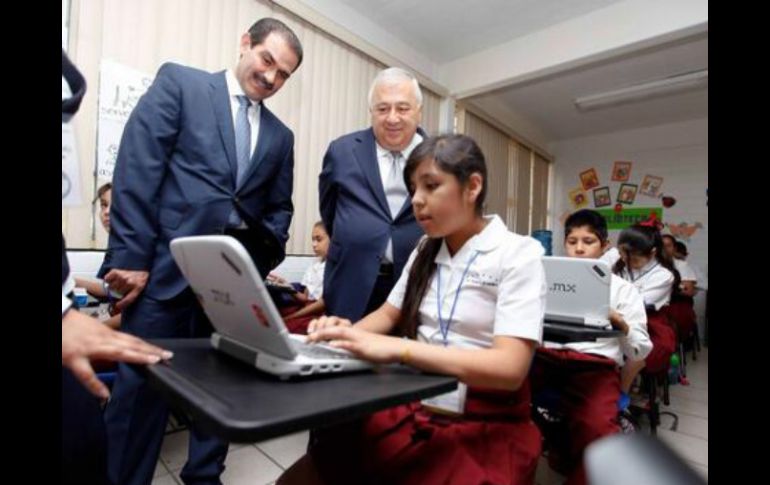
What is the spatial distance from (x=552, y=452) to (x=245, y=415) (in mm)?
1978

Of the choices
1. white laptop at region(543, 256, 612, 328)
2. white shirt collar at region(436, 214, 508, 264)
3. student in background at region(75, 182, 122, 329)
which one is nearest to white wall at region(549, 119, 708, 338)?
white laptop at region(543, 256, 612, 328)

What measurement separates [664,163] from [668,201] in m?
0.54

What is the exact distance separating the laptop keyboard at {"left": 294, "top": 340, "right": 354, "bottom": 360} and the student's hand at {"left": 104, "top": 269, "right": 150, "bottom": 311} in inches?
30.3

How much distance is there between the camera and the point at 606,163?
252 inches

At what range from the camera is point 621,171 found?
6.29 metres

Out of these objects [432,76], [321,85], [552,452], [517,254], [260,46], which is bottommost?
[552,452]

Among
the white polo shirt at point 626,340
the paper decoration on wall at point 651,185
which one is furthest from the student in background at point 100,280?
the paper decoration on wall at point 651,185

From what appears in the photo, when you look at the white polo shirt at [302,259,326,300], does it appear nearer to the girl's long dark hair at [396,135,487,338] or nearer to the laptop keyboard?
the girl's long dark hair at [396,135,487,338]

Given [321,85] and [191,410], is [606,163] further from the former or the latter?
[191,410]

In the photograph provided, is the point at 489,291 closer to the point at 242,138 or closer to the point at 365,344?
the point at 365,344

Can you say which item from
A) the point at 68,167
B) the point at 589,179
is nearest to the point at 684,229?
the point at 589,179

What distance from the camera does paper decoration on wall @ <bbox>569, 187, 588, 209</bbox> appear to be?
6.66 meters
